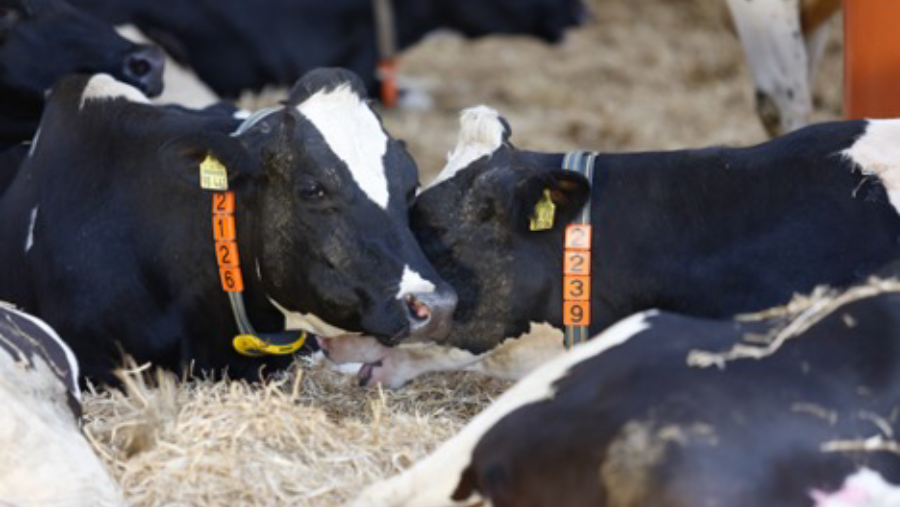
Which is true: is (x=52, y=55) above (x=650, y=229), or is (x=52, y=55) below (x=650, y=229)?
above

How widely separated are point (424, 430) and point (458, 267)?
624 mm

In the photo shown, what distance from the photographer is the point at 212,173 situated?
15.6ft

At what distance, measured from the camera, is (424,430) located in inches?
168

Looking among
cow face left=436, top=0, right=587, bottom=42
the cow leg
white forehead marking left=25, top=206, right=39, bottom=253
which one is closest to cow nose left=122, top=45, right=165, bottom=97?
white forehead marking left=25, top=206, right=39, bottom=253

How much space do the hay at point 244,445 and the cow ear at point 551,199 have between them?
597mm

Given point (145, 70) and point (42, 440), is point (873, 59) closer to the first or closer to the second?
point (145, 70)

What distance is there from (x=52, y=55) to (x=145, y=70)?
33 centimetres

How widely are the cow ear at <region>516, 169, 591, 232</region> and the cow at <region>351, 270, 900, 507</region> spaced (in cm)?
117

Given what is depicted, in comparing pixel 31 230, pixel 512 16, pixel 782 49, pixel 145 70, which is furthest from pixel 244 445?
pixel 512 16

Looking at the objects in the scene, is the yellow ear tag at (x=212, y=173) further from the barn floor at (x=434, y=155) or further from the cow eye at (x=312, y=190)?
the barn floor at (x=434, y=155)

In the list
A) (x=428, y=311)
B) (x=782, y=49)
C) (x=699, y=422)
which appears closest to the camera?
(x=699, y=422)

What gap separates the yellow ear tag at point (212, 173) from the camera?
15.6ft

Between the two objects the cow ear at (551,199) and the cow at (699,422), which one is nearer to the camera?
the cow at (699,422)

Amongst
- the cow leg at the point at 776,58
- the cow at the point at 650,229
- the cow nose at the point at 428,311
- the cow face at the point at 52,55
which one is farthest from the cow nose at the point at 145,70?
the cow leg at the point at 776,58
